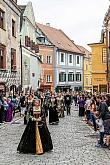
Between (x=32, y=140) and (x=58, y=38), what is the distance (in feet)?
224

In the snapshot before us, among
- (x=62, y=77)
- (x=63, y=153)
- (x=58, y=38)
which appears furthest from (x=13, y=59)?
(x=58, y=38)

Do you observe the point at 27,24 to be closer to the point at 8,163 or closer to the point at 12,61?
the point at 12,61

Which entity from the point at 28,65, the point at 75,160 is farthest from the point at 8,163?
the point at 28,65

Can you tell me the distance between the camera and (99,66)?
156ft

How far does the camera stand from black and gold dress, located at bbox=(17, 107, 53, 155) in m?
12.9

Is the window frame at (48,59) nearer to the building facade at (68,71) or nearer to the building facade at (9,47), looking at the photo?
the building facade at (68,71)

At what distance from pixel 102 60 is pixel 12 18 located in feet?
50.7

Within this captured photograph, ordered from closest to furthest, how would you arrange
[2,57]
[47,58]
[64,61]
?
1. [2,57]
2. [47,58]
3. [64,61]

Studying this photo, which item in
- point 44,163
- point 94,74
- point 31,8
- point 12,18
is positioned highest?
point 31,8

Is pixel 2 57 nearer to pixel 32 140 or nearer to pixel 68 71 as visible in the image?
pixel 32 140

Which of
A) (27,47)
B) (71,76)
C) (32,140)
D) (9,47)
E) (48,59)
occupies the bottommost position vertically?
(32,140)

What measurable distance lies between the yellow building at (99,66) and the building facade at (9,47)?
11951 millimetres

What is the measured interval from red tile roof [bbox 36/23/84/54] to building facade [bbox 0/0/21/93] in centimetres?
3717

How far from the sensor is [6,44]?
3231 centimetres
